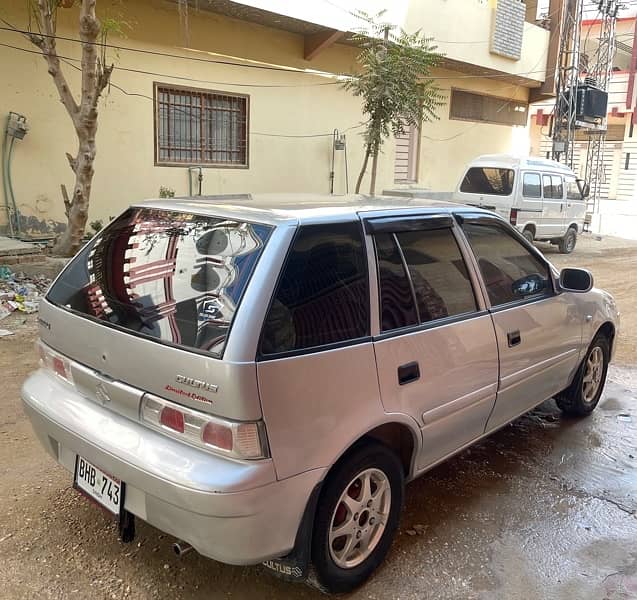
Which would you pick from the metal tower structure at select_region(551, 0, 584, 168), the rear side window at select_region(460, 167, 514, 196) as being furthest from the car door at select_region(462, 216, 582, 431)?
the metal tower structure at select_region(551, 0, 584, 168)

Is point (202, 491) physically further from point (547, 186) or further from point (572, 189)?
point (572, 189)

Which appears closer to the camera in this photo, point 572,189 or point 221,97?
point 221,97

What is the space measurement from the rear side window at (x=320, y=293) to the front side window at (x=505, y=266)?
0.98 metres

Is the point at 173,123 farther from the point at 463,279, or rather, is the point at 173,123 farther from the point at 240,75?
the point at 463,279

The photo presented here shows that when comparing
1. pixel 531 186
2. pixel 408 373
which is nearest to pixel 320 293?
pixel 408 373

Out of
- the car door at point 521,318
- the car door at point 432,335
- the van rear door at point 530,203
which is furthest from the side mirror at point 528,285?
the van rear door at point 530,203

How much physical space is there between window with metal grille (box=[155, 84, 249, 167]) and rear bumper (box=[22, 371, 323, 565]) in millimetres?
9318

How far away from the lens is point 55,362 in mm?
2857

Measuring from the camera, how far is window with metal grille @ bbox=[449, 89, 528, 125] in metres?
17.4

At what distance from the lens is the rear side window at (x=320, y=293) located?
2.29 m

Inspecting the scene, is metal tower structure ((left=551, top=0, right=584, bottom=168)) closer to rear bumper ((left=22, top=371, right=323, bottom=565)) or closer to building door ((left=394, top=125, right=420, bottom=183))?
building door ((left=394, top=125, right=420, bottom=183))

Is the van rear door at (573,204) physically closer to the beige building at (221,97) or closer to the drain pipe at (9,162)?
the beige building at (221,97)

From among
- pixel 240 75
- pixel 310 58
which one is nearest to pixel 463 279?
pixel 240 75

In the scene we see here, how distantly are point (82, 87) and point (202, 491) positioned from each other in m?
7.30
